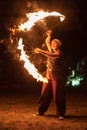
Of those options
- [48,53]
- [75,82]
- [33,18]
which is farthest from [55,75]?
[75,82]

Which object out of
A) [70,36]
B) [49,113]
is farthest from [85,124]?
[70,36]

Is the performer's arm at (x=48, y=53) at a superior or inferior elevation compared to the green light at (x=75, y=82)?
superior

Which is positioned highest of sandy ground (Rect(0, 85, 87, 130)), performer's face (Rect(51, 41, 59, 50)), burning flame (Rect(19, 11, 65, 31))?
burning flame (Rect(19, 11, 65, 31))

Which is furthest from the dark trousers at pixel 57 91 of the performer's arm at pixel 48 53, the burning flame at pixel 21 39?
the performer's arm at pixel 48 53

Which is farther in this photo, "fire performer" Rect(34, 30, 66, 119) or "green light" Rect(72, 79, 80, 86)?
"green light" Rect(72, 79, 80, 86)

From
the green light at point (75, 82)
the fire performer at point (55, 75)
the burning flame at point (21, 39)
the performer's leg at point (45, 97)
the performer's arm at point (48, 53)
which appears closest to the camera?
the burning flame at point (21, 39)

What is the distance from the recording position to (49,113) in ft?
40.5

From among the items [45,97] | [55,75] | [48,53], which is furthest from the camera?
[45,97]

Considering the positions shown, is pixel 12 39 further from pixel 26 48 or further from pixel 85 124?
pixel 85 124

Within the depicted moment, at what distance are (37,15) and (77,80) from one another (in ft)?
59.7

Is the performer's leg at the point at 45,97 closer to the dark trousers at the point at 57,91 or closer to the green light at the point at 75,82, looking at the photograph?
the dark trousers at the point at 57,91

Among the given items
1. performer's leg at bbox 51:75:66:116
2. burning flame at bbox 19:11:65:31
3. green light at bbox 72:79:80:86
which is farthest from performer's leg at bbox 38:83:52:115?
green light at bbox 72:79:80:86

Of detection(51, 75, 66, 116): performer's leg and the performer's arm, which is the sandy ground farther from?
the performer's arm

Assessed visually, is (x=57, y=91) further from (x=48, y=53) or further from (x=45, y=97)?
(x=48, y=53)
